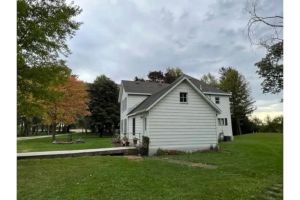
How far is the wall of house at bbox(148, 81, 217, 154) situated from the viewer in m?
12.8

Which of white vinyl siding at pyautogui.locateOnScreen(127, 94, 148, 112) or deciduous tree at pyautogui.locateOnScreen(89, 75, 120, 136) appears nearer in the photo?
white vinyl siding at pyautogui.locateOnScreen(127, 94, 148, 112)

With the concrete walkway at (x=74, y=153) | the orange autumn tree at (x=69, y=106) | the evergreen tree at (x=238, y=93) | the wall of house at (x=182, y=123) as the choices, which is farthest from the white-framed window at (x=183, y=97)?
the evergreen tree at (x=238, y=93)

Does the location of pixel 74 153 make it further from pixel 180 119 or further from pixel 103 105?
pixel 103 105

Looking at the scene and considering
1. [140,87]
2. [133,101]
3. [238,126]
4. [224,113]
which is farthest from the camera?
[238,126]

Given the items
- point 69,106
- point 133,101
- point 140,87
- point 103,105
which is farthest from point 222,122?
point 103,105

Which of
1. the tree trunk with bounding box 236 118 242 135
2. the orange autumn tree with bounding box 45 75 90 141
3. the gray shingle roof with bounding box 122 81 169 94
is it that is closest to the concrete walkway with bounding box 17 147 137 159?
the gray shingle roof with bounding box 122 81 169 94

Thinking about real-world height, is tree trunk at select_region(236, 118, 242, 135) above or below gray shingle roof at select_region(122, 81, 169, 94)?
below

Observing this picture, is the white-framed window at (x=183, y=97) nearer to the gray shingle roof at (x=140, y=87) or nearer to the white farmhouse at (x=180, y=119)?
the white farmhouse at (x=180, y=119)

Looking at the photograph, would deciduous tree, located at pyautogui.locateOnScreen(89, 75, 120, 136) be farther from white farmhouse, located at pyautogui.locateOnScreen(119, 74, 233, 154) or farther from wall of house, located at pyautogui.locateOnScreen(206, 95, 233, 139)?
white farmhouse, located at pyautogui.locateOnScreen(119, 74, 233, 154)

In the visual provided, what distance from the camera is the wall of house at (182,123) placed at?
1277 centimetres

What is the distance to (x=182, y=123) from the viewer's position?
13289 millimetres
